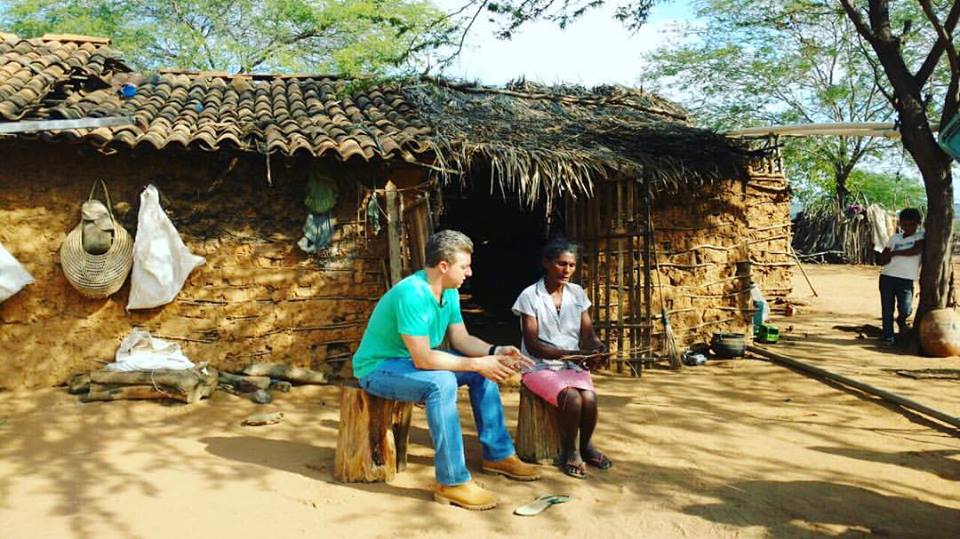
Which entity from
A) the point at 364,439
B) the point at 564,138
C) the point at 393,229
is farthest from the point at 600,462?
→ the point at 564,138

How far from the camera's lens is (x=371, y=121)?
21.8 ft

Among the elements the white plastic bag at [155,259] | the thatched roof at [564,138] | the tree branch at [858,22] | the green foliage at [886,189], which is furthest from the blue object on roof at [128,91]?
the green foliage at [886,189]

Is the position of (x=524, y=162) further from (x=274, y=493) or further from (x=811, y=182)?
(x=811, y=182)

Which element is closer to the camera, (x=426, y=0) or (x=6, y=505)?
(x=6, y=505)

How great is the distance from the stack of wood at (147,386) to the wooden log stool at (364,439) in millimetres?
2237

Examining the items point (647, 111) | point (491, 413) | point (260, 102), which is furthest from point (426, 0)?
point (491, 413)

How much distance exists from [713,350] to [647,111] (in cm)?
329

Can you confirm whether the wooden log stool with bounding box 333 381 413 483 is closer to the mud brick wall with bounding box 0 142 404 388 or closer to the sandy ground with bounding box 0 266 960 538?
the sandy ground with bounding box 0 266 960 538

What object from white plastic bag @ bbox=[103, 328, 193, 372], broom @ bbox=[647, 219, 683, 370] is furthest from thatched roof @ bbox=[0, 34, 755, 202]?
white plastic bag @ bbox=[103, 328, 193, 372]

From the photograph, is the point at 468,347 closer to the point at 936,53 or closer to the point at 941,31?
the point at 941,31

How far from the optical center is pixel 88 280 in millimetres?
5688

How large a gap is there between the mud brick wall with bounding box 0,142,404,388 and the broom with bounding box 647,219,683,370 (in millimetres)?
2924

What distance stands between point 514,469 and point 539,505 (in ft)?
1.29

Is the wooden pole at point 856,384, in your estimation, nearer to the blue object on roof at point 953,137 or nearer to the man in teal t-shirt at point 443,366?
the blue object on roof at point 953,137
